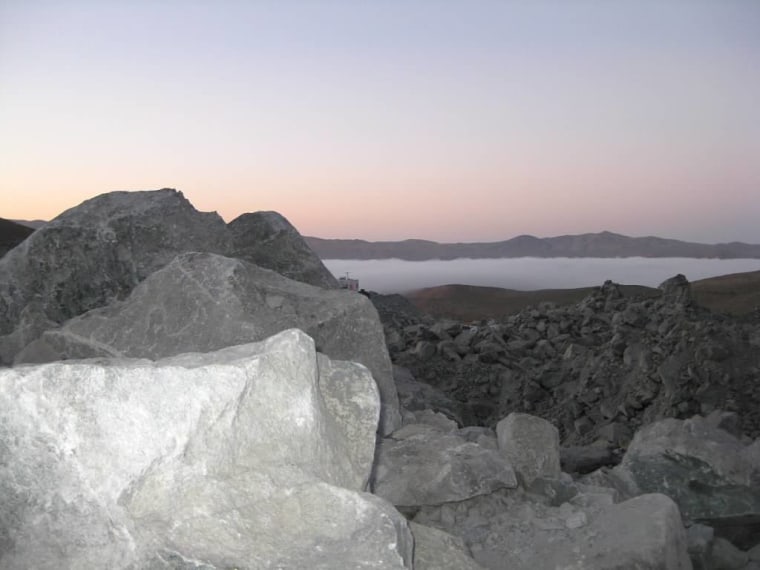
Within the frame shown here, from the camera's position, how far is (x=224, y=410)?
202cm

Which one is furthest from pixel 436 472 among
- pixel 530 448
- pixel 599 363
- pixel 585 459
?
pixel 599 363

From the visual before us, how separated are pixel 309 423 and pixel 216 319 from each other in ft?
7.79

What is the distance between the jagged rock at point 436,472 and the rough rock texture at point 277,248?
103 inches

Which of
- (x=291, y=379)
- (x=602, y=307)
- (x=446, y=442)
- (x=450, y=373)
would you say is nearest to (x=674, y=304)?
(x=602, y=307)

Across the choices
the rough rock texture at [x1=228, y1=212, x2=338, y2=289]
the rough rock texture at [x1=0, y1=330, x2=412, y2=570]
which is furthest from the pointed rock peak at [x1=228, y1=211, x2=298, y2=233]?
the rough rock texture at [x1=0, y1=330, x2=412, y2=570]

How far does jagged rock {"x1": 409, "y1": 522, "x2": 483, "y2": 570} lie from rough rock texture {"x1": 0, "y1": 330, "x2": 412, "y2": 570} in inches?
21.2

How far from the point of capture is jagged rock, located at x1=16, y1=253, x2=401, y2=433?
14.5 feet

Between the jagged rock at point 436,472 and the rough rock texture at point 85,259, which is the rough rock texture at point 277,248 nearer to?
the rough rock texture at point 85,259

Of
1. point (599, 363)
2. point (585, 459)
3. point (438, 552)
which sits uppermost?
point (438, 552)

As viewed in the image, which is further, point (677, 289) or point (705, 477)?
point (677, 289)

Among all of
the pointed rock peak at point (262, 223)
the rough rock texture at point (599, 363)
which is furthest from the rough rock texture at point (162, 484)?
the rough rock texture at point (599, 363)

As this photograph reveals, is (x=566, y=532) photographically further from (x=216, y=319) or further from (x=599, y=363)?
(x=599, y=363)

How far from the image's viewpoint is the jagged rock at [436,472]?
3916 mm

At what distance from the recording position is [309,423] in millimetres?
2215
